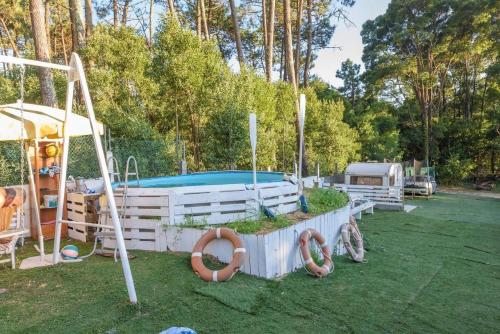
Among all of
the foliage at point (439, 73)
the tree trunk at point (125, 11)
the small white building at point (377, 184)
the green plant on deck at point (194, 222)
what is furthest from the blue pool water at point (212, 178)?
the foliage at point (439, 73)

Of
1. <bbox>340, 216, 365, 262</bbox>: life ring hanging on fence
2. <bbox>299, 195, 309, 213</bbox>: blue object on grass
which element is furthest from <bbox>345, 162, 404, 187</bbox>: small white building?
<bbox>299, 195, 309, 213</bbox>: blue object on grass

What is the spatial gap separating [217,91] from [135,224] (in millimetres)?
7089

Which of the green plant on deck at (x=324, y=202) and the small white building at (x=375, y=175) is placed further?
the small white building at (x=375, y=175)

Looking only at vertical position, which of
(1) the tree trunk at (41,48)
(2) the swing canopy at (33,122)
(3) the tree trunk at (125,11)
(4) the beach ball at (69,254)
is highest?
(3) the tree trunk at (125,11)

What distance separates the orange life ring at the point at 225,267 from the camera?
400cm

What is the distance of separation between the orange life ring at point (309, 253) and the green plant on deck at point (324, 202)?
0.63m

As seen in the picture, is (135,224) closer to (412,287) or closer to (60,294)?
(60,294)

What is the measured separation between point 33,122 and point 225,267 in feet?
10.9

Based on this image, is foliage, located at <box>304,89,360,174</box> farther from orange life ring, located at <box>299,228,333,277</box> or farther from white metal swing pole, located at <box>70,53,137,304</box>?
white metal swing pole, located at <box>70,53,137,304</box>

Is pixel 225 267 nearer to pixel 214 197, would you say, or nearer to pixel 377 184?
pixel 214 197

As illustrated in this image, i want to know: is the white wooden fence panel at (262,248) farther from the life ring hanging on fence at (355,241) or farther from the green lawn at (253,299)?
the life ring hanging on fence at (355,241)

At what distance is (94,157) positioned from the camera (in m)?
8.72

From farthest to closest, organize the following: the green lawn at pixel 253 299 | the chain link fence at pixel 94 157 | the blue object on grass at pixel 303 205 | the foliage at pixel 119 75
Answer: the foliage at pixel 119 75
the chain link fence at pixel 94 157
the blue object on grass at pixel 303 205
the green lawn at pixel 253 299

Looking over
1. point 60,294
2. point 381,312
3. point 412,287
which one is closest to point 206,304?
point 60,294
